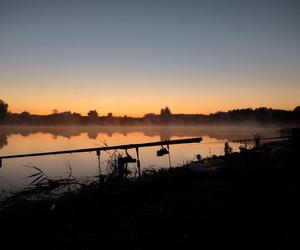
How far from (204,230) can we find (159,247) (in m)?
1.39

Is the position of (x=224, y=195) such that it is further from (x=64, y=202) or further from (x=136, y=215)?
(x=64, y=202)

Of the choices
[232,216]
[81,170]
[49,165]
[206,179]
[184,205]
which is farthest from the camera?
[49,165]

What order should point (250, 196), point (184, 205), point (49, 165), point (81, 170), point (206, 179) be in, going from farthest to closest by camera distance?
1. point (49, 165)
2. point (81, 170)
3. point (206, 179)
4. point (250, 196)
5. point (184, 205)

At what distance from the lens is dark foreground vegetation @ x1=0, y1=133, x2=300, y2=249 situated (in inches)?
243

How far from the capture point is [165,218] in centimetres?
751

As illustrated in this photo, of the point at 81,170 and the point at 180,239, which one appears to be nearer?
the point at 180,239

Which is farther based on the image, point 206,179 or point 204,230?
point 206,179

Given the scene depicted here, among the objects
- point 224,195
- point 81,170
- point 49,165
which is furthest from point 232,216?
point 49,165

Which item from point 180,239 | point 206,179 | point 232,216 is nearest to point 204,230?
point 180,239

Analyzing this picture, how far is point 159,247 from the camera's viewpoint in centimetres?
588

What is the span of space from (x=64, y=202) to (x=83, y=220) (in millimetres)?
1640

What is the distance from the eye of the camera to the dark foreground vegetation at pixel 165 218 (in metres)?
6.16

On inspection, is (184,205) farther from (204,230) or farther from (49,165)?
(49,165)

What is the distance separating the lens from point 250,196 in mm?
9367
